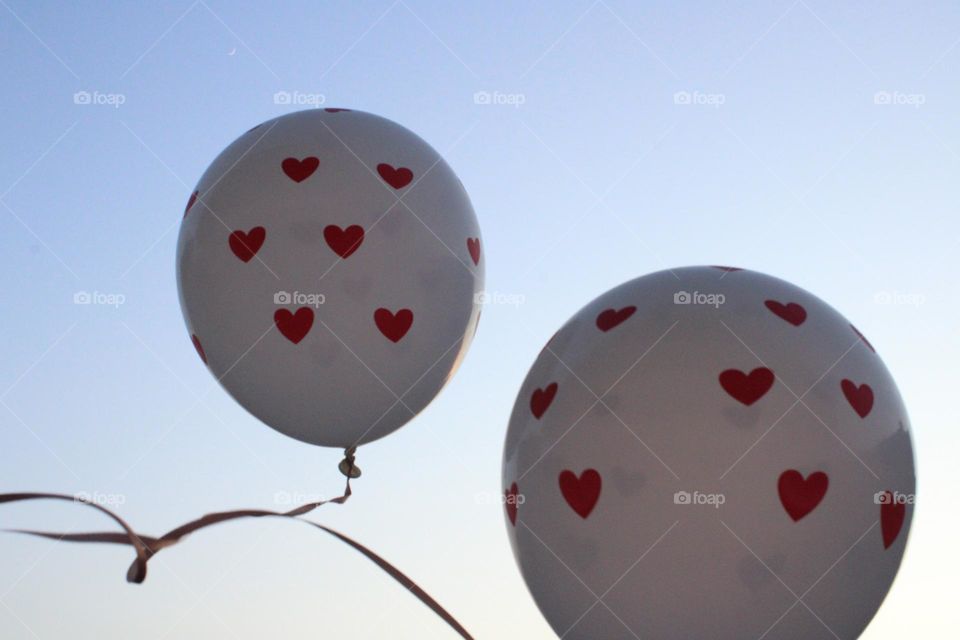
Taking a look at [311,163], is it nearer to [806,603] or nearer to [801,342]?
[801,342]

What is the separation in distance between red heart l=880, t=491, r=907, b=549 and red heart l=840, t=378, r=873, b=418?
27 centimetres

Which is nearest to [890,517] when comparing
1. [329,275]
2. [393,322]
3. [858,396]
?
[858,396]

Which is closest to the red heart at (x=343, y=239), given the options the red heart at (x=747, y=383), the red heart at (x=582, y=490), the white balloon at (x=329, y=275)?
the white balloon at (x=329, y=275)

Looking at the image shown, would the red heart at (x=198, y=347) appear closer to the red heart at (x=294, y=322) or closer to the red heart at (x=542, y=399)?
the red heart at (x=294, y=322)

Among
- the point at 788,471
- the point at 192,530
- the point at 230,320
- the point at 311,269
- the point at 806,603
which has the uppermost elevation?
the point at 788,471

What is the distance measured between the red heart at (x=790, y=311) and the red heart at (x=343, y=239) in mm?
1522

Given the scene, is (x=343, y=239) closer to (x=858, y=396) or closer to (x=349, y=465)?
(x=349, y=465)

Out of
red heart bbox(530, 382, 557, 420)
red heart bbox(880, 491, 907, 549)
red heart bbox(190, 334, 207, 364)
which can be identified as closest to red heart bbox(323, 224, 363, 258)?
red heart bbox(190, 334, 207, 364)

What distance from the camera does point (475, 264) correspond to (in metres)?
4.36

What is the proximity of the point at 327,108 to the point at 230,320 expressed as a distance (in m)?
1.08

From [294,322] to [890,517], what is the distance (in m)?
2.18

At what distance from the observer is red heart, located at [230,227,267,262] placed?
3973 millimetres

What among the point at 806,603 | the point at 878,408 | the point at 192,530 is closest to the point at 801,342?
the point at 878,408

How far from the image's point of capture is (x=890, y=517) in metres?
3.31
